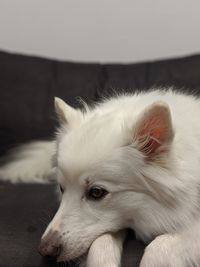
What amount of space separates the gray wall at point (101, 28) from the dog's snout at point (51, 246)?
71.1 inches

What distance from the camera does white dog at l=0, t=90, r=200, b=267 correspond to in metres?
1.33

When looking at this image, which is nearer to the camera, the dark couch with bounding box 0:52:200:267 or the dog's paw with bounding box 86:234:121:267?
the dog's paw with bounding box 86:234:121:267

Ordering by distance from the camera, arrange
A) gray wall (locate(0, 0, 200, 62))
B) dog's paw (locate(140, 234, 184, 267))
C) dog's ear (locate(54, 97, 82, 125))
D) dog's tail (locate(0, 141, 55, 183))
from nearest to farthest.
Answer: dog's paw (locate(140, 234, 184, 267))
dog's ear (locate(54, 97, 82, 125))
dog's tail (locate(0, 141, 55, 183))
gray wall (locate(0, 0, 200, 62))

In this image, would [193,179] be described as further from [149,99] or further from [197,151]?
[149,99]

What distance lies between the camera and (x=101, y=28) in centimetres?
289

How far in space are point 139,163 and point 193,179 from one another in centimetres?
17

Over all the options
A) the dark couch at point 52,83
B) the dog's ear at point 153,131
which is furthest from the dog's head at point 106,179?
the dark couch at point 52,83

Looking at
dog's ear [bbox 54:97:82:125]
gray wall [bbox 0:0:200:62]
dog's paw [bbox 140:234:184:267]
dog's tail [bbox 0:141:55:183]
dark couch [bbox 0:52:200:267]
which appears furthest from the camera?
gray wall [bbox 0:0:200:62]

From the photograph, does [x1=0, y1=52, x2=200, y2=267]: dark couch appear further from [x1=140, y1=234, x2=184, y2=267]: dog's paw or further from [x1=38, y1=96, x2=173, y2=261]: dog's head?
[x1=140, y1=234, x2=184, y2=267]: dog's paw

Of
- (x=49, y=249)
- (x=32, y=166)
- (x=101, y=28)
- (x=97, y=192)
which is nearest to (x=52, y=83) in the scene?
(x=32, y=166)

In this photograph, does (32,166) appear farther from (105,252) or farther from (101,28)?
(101,28)

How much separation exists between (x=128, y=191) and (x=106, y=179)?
8 centimetres

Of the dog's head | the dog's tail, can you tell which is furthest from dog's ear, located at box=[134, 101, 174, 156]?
the dog's tail

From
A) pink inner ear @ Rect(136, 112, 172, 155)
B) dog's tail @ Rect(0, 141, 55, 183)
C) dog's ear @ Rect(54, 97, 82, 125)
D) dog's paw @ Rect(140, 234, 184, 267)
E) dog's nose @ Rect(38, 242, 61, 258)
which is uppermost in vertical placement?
pink inner ear @ Rect(136, 112, 172, 155)
